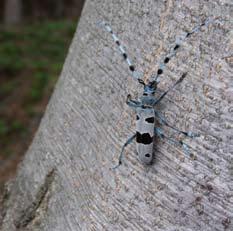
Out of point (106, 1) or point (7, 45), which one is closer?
point (106, 1)

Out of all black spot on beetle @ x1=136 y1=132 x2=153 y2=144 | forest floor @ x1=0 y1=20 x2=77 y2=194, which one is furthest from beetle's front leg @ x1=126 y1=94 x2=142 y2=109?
forest floor @ x1=0 y1=20 x2=77 y2=194

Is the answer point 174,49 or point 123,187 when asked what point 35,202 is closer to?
point 123,187

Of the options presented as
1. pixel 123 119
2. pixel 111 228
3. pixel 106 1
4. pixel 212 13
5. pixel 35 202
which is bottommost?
pixel 35 202

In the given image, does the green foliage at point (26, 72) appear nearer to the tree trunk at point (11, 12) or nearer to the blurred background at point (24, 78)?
the blurred background at point (24, 78)

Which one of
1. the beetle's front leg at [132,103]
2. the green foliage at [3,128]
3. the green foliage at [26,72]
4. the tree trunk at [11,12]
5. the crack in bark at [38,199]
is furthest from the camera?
the tree trunk at [11,12]

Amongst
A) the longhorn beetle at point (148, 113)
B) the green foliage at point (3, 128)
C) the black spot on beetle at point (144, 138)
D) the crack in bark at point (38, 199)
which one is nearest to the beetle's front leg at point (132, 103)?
the longhorn beetle at point (148, 113)

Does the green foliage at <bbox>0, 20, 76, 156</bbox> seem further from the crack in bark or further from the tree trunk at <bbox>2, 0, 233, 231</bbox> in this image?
the tree trunk at <bbox>2, 0, 233, 231</bbox>

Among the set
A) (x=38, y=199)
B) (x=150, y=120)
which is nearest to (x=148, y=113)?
(x=150, y=120)

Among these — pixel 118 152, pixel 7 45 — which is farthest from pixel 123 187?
pixel 7 45
